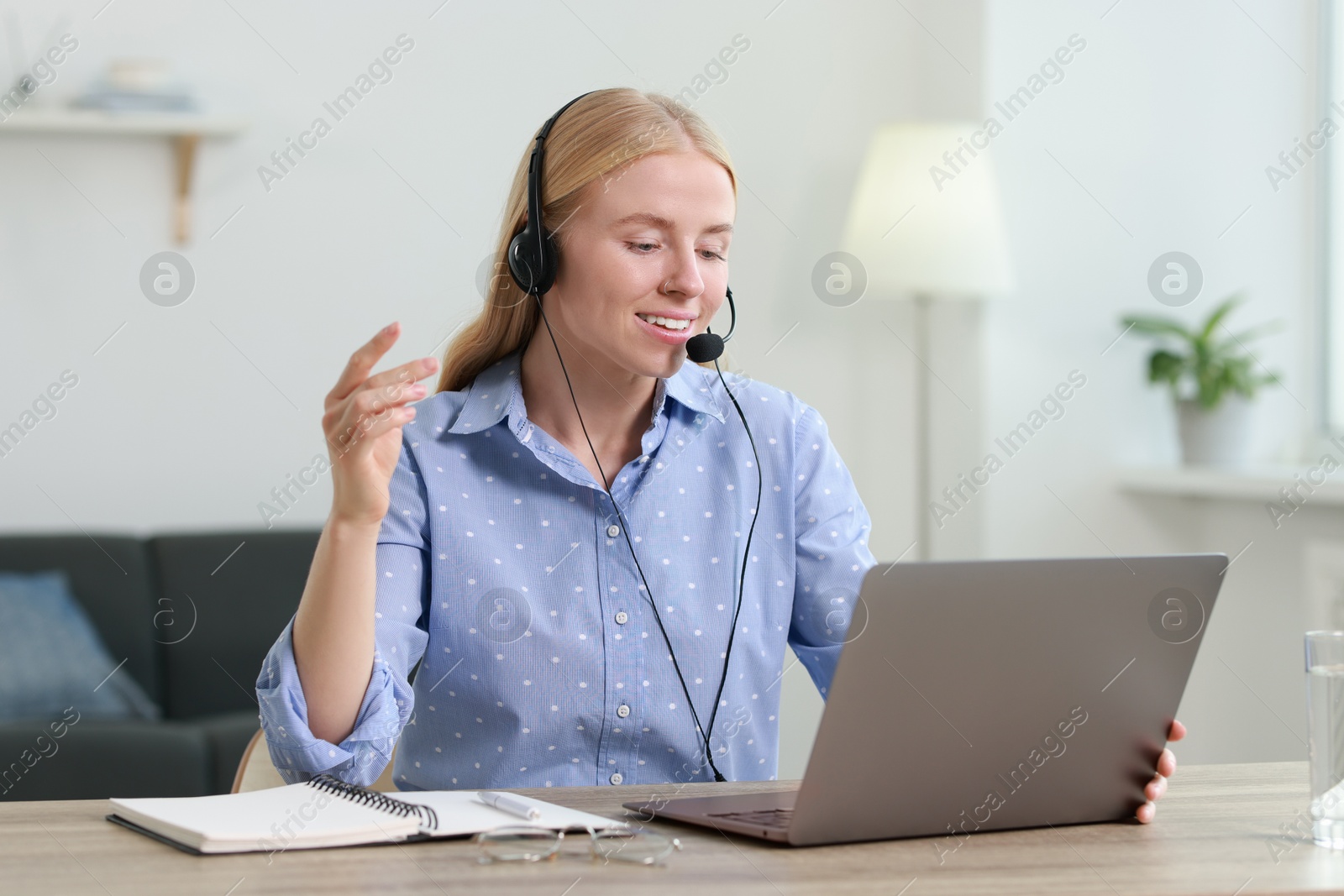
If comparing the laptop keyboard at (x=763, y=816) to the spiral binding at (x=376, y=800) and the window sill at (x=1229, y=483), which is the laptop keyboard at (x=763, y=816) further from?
the window sill at (x=1229, y=483)

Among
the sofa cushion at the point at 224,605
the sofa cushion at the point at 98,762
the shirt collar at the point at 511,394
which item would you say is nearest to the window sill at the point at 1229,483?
the shirt collar at the point at 511,394

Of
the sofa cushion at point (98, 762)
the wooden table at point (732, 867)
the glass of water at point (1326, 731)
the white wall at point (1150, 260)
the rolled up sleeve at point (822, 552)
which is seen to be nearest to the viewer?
the wooden table at point (732, 867)

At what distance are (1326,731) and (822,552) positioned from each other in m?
0.58

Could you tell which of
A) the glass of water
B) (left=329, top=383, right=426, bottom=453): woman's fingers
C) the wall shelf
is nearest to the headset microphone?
(left=329, top=383, right=426, bottom=453): woman's fingers

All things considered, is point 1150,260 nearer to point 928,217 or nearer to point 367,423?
point 928,217

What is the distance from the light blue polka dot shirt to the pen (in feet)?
0.87

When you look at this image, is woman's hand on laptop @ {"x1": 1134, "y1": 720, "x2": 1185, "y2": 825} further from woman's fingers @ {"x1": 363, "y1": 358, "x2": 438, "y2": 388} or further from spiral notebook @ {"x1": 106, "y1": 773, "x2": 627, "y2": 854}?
woman's fingers @ {"x1": 363, "y1": 358, "x2": 438, "y2": 388}

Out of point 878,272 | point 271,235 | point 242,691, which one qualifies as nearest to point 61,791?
point 242,691

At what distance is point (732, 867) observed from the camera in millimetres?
805

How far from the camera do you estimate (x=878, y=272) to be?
2846 millimetres

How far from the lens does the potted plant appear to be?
8.91ft

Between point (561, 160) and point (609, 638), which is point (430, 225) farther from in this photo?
point (609, 638)

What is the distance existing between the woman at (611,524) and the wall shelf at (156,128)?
1682mm

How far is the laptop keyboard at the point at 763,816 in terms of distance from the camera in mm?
880
